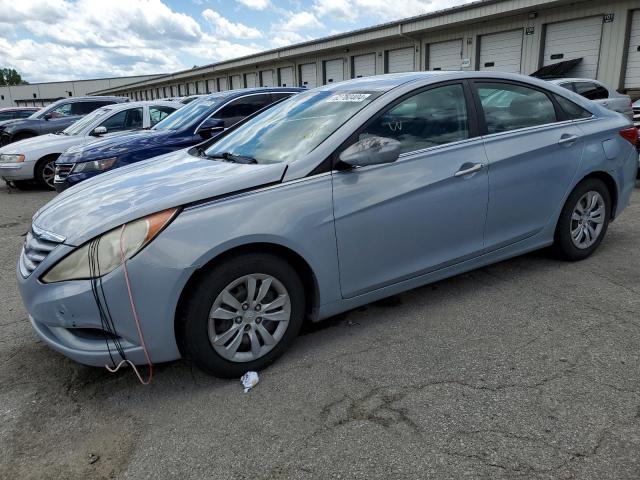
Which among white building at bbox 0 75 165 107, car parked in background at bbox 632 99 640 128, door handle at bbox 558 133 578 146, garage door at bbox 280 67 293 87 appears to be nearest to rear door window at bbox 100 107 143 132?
door handle at bbox 558 133 578 146

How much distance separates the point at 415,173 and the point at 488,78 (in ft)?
3.68

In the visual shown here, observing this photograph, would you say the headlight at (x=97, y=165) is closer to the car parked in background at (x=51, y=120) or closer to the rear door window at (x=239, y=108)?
the rear door window at (x=239, y=108)

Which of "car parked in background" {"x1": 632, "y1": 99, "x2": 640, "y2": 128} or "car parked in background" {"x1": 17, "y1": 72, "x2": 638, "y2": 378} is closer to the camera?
"car parked in background" {"x1": 17, "y1": 72, "x2": 638, "y2": 378}

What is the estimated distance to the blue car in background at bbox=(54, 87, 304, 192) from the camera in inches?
264

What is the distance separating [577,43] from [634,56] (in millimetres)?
1719

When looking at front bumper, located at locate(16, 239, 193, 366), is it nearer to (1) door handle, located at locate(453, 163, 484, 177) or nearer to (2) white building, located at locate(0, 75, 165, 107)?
(1) door handle, located at locate(453, 163, 484, 177)

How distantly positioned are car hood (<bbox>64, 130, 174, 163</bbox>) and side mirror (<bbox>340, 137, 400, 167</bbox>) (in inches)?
175

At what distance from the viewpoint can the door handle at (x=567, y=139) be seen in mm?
3971

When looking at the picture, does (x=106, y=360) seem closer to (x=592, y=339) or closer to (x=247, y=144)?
(x=247, y=144)

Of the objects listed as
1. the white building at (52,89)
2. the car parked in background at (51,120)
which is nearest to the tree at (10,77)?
the white building at (52,89)

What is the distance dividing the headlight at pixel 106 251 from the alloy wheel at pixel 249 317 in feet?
1.56

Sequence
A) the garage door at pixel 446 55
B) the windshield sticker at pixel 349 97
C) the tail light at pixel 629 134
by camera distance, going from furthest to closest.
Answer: the garage door at pixel 446 55 → the tail light at pixel 629 134 → the windshield sticker at pixel 349 97

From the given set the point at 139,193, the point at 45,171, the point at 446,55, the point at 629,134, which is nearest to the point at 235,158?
the point at 139,193

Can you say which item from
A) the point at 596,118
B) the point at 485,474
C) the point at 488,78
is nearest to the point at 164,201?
the point at 485,474
